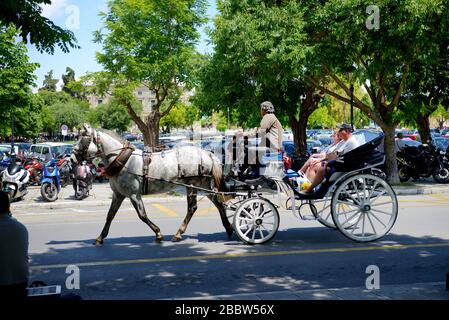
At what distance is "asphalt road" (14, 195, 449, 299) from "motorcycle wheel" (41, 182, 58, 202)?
16.4ft

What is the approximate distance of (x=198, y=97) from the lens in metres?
25.1

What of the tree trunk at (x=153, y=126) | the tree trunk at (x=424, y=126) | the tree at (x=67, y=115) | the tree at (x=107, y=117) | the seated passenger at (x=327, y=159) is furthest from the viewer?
the tree at (x=107, y=117)

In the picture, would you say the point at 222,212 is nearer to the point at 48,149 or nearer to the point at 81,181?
the point at 81,181

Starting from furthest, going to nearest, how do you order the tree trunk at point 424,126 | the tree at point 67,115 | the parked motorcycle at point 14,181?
1. the tree at point 67,115
2. the tree trunk at point 424,126
3. the parked motorcycle at point 14,181

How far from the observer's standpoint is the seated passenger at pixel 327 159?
30.0 ft

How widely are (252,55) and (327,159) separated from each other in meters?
9.86

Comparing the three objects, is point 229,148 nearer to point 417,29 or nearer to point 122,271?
point 122,271

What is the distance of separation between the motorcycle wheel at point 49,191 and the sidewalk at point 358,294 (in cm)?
1161

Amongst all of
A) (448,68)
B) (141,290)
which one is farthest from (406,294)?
(448,68)

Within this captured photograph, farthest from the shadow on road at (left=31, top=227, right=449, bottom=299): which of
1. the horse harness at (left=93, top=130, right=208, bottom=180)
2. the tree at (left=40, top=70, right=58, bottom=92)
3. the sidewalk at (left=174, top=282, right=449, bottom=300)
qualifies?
the tree at (left=40, top=70, right=58, bottom=92)

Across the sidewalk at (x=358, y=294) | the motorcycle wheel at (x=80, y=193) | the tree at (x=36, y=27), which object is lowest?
the sidewalk at (x=358, y=294)

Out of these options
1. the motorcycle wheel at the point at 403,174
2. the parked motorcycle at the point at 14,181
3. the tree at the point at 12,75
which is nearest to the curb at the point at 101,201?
the parked motorcycle at the point at 14,181

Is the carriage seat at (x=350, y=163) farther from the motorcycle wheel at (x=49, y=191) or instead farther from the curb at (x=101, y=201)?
the motorcycle wheel at (x=49, y=191)

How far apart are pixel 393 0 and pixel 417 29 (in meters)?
1.14
